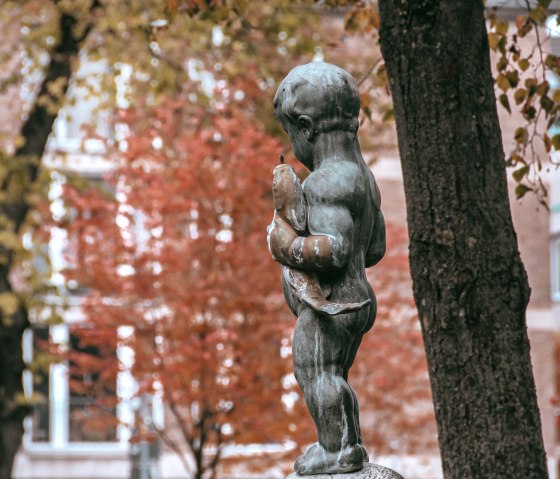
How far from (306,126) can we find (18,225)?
11402mm

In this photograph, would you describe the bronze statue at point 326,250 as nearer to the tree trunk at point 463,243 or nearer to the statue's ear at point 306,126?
the statue's ear at point 306,126

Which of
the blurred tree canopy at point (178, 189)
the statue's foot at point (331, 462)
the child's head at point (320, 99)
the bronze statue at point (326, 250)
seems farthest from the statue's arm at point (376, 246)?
the blurred tree canopy at point (178, 189)

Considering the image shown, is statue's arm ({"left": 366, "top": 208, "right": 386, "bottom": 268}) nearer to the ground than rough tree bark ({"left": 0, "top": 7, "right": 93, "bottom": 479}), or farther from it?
nearer to the ground

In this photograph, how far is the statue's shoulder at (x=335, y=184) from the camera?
19.6 feet

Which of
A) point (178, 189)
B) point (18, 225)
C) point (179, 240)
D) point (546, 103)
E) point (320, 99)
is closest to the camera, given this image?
point (320, 99)

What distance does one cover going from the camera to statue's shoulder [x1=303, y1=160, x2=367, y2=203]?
5.97 metres

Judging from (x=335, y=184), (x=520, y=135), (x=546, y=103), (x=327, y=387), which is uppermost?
(x=546, y=103)

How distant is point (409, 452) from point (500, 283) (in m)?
14.5

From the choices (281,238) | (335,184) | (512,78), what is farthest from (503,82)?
(281,238)

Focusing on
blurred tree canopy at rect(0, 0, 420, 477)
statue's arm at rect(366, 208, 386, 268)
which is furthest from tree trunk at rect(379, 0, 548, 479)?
blurred tree canopy at rect(0, 0, 420, 477)

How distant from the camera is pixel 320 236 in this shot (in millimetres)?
5914

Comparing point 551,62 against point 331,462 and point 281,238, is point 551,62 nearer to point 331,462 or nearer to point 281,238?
point 281,238

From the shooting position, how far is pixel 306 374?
238 inches

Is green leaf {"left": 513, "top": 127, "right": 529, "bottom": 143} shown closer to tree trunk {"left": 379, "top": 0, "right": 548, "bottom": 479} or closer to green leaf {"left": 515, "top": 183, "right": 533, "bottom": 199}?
green leaf {"left": 515, "top": 183, "right": 533, "bottom": 199}
